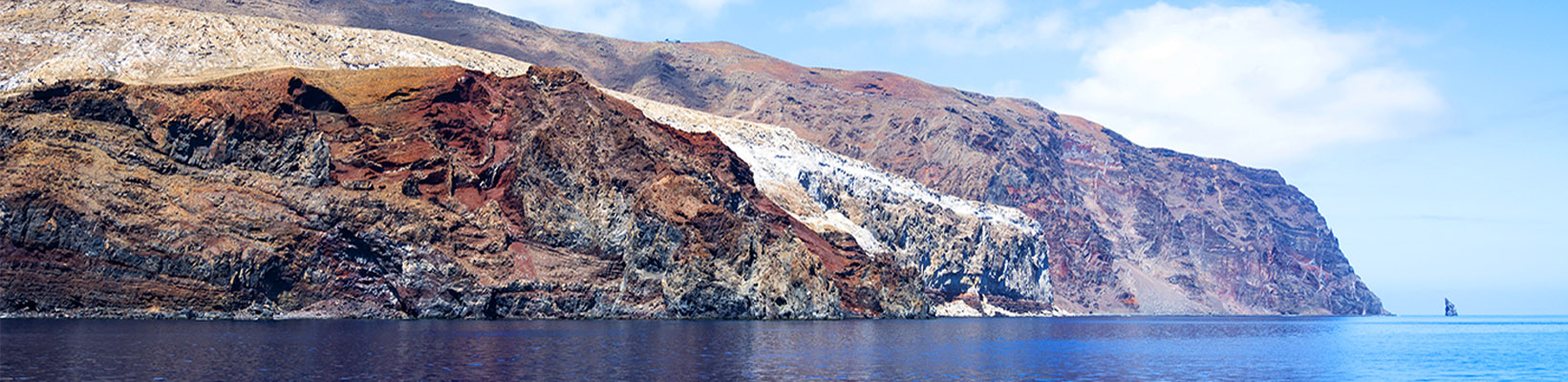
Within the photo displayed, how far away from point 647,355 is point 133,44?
136m

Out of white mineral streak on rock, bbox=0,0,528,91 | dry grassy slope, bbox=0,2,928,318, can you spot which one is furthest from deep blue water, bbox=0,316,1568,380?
white mineral streak on rock, bbox=0,0,528,91

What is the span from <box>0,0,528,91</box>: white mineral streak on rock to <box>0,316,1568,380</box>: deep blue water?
7995cm

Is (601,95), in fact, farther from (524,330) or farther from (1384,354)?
(1384,354)

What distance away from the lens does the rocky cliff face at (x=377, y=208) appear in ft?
333

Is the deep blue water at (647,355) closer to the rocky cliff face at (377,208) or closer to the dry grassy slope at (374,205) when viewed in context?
the rocky cliff face at (377,208)

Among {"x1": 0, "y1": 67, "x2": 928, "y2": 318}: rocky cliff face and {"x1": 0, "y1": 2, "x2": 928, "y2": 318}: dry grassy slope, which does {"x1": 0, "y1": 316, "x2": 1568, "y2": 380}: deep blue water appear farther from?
{"x1": 0, "y1": 2, "x2": 928, "y2": 318}: dry grassy slope

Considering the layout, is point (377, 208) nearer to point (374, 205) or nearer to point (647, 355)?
point (374, 205)

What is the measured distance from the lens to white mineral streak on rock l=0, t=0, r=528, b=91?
15975cm

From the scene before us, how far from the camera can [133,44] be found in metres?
174

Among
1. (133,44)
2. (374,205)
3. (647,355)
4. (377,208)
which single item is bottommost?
(647,355)

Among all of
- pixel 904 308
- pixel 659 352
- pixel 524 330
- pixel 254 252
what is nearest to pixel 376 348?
pixel 659 352

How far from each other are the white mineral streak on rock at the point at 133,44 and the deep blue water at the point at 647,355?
79.9 metres

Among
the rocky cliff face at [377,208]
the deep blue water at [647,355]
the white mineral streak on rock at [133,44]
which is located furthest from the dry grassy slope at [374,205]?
the deep blue water at [647,355]

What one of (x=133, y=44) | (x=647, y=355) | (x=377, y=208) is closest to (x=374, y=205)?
(x=377, y=208)
